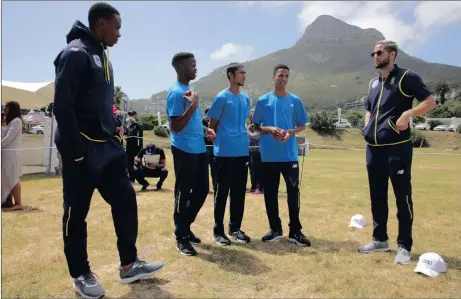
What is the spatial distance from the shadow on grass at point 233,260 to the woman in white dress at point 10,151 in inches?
174

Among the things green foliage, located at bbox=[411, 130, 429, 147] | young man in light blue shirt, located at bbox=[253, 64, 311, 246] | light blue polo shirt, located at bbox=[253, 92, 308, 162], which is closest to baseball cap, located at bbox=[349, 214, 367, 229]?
young man in light blue shirt, located at bbox=[253, 64, 311, 246]

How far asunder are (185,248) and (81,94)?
212 centimetres

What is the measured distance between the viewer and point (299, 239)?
188 inches

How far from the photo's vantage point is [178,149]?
14.1ft

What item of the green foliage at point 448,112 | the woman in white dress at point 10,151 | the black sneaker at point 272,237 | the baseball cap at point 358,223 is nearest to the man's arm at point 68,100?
the black sneaker at point 272,237

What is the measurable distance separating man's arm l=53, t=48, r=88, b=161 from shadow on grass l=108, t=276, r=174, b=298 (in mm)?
1253

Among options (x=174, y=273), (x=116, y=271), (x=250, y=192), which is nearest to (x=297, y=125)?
(x=174, y=273)

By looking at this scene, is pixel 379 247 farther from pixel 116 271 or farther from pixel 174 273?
pixel 116 271

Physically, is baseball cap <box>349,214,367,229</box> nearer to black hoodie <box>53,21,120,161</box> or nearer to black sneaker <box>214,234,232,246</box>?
black sneaker <box>214,234,232,246</box>

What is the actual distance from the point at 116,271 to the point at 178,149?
1.43 meters

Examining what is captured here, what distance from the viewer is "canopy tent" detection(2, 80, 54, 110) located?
13.7 metres

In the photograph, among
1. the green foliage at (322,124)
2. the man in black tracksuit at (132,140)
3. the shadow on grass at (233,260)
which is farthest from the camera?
the green foliage at (322,124)

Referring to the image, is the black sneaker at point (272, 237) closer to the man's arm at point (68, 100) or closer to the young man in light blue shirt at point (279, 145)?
the young man in light blue shirt at point (279, 145)

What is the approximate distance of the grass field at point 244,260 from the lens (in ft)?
11.0
